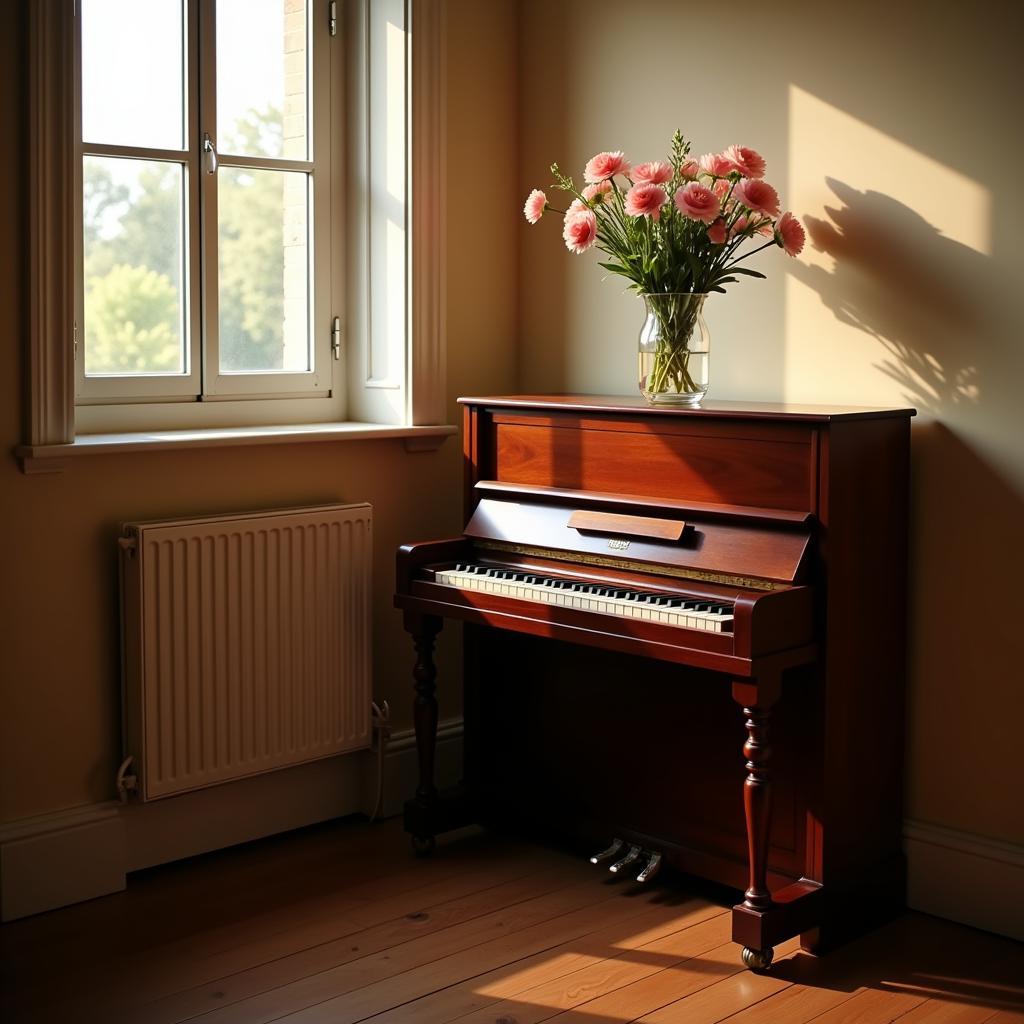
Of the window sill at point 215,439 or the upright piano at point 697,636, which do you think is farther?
the window sill at point 215,439

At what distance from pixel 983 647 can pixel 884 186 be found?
3.52ft

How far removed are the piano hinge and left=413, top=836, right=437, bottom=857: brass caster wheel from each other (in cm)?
76

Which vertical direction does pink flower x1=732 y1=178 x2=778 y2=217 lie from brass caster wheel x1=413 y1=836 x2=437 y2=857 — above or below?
above

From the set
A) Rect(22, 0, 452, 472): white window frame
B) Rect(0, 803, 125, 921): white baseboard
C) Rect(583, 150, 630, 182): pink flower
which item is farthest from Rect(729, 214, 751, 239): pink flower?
Rect(0, 803, 125, 921): white baseboard

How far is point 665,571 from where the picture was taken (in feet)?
9.80

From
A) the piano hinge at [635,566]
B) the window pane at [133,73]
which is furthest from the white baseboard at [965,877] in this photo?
the window pane at [133,73]

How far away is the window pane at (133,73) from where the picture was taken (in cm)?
322

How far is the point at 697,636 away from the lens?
2744 millimetres

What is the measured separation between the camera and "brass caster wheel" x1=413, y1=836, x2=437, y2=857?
3.42m

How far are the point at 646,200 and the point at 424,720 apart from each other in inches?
55.2

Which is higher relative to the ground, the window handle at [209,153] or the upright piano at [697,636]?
the window handle at [209,153]

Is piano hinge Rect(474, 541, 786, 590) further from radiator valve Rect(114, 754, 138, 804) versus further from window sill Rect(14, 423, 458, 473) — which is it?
radiator valve Rect(114, 754, 138, 804)

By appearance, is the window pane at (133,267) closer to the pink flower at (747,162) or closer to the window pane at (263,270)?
the window pane at (263,270)

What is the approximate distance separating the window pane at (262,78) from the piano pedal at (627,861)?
2045mm
